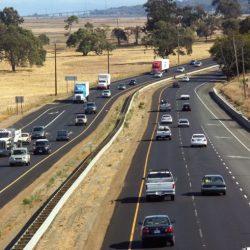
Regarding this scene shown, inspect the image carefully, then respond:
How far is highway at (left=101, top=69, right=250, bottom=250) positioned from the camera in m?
32.3

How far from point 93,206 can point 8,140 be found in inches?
1142

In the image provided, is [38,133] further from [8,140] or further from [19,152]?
[19,152]

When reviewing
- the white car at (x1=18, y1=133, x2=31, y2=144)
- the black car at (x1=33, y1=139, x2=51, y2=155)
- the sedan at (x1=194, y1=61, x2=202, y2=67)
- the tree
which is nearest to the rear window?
the black car at (x1=33, y1=139, x2=51, y2=155)

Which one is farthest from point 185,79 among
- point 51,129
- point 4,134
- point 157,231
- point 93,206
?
point 157,231

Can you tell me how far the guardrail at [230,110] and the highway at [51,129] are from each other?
15050 millimetres

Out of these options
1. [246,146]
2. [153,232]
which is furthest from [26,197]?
[246,146]

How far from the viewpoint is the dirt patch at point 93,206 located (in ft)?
108

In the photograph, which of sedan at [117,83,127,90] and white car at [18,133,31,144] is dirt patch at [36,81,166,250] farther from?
sedan at [117,83,127,90]

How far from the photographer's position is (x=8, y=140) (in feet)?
230

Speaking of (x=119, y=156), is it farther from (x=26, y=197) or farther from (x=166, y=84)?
(x=166, y=84)

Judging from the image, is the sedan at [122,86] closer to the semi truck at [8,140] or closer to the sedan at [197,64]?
the sedan at [197,64]

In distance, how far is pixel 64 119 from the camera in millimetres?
100438

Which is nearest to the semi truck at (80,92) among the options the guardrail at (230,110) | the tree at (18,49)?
the guardrail at (230,110)

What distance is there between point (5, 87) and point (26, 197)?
109040 millimetres
